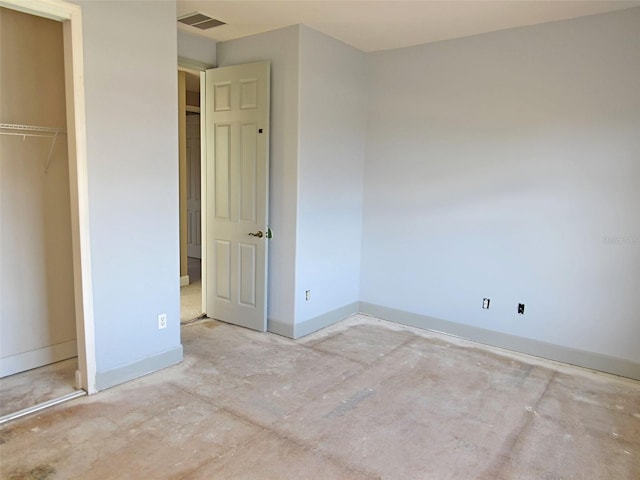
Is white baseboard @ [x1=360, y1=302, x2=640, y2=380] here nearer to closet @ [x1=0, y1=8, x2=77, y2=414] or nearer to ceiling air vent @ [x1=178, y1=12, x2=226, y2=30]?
closet @ [x1=0, y1=8, x2=77, y2=414]

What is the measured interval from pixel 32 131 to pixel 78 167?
71cm

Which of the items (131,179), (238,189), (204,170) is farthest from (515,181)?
(131,179)

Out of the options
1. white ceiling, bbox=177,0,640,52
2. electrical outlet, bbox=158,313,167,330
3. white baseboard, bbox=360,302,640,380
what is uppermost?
white ceiling, bbox=177,0,640,52

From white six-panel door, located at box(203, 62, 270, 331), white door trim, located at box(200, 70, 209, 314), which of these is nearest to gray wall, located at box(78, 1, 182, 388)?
white six-panel door, located at box(203, 62, 270, 331)

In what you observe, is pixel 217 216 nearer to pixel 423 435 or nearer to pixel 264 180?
pixel 264 180

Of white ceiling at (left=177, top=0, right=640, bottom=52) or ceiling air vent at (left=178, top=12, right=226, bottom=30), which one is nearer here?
white ceiling at (left=177, top=0, right=640, bottom=52)

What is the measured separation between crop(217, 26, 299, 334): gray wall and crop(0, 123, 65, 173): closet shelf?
164 centimetres

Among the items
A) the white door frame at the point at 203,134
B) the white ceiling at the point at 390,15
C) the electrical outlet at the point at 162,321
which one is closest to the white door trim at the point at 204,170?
the white door frame at the point at 203,134

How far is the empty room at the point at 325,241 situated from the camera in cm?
258

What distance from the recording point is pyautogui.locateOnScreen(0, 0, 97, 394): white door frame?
262 centimetres

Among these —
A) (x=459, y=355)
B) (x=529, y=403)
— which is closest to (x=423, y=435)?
(x=529, y=403)

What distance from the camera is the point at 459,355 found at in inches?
148

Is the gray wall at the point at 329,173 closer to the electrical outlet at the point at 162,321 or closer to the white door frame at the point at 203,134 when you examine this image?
the white door frame at the point at 203,134

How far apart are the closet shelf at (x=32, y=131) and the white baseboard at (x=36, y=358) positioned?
130 centimetres
